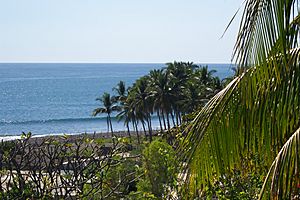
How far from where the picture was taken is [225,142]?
3.72m

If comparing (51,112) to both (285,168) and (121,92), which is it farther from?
(285,168)

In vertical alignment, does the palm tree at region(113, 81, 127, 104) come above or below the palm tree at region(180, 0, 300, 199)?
below

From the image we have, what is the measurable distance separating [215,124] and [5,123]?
82155mm

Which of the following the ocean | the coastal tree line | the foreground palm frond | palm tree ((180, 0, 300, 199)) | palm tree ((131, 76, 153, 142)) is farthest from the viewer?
the ocean

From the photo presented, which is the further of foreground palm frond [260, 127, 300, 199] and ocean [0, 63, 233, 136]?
ocean [0, 63, 233, 136]

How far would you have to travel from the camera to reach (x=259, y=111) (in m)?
3.66

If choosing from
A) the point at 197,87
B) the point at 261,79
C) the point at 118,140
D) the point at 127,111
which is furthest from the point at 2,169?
the point at 127,111

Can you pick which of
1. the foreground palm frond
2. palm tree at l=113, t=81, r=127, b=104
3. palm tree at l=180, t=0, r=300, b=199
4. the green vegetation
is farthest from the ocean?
the foreground palm frond

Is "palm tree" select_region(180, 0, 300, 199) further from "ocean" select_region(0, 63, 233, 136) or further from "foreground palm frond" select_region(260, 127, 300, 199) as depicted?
"ocean" select_region(0, 63, 233, 136)

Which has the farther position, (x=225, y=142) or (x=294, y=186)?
(x=225, y=142)

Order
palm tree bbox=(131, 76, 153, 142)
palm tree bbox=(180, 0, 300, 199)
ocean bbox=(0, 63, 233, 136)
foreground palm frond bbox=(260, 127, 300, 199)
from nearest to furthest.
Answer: foreground palm frond bbox=(260, 127, 300, 199), palm tree bbox=(180, 0, 300, 199), palm tree bbox=(131, 76, 153, 142), ocean bbox=(0, 63, 233, 136)

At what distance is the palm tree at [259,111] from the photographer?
286cm

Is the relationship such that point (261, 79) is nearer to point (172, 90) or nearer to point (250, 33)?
point (250, 33)

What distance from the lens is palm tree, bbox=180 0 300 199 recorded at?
286 centimetres
